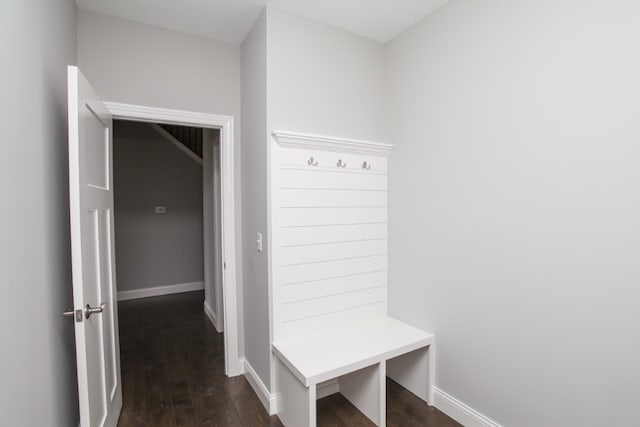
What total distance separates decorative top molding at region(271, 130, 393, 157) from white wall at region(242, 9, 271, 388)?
144 mm

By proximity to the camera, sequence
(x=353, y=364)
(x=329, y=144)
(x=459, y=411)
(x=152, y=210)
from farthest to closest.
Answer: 1. (x=152, y=210)
2. (x=329, y=144)
3. (x=459, y=411)
4. (x=353, y=364)

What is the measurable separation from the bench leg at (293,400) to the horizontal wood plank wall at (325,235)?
26 centimetres

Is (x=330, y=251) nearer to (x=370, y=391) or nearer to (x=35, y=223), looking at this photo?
(x=370, y=391)

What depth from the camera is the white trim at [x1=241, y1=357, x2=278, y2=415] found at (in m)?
2.20

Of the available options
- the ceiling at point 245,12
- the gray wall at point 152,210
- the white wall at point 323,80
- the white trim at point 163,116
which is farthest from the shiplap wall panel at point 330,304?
the gray wall at point 152,210

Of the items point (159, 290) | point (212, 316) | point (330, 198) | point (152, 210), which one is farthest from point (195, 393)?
point (152, 210)

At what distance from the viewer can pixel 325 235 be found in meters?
2.36

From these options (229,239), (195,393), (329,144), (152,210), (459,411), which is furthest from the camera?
(152,210)

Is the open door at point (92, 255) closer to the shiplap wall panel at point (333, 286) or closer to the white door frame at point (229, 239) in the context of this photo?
the white door frame at point (229, 239)

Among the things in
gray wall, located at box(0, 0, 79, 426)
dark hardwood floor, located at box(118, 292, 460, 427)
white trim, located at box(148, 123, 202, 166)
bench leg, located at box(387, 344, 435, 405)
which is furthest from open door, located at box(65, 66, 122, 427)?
white trim, located at box(148, 123, 202, 166)

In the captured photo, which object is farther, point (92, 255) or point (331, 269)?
point (331, 269)

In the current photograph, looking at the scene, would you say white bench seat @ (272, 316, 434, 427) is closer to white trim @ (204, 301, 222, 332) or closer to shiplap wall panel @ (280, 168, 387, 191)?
shiplap wall panel @ (280, 168, 387, 191)

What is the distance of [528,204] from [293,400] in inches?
67.5

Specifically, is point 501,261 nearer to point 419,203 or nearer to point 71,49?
point 419,203
